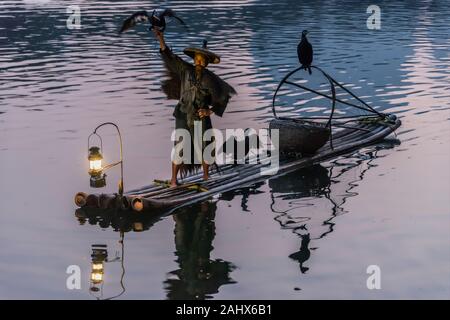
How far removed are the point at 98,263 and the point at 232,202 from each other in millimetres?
3110

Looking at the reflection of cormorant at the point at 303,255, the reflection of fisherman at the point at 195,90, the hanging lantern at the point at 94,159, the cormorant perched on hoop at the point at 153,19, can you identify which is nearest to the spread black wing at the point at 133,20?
the cormorant perched on hoop at the point at 153,19

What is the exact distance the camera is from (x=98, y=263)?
11.7 meters

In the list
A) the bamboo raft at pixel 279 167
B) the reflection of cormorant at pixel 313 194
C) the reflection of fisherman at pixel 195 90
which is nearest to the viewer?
the reflection of cormorant at pixel 313 194

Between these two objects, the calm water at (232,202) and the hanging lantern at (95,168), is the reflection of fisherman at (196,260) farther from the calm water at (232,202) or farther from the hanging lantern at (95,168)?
the hanging lantern at (95,168)

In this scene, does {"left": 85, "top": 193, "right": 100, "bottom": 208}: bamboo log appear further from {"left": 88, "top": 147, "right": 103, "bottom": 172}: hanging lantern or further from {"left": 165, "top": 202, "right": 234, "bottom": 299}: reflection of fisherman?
{"left": 165, "top": 202, "right": 234, "bottom": 299}: reflection of fisherman

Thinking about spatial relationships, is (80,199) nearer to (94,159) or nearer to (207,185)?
(94,159)

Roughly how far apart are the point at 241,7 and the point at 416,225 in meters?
46.7

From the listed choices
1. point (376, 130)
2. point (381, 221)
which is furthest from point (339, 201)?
point (376, 130)

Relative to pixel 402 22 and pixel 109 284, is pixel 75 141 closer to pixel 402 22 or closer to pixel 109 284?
pixel 109 284

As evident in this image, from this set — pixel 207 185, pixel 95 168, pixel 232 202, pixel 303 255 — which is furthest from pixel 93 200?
pixel 303 255

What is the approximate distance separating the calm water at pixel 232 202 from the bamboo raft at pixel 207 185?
0.59ft

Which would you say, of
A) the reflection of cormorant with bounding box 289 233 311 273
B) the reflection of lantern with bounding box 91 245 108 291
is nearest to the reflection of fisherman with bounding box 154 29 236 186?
the reflection of lantern with bounding box 91 245 108 291

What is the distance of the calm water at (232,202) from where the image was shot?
11070 mm

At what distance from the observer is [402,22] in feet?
155
